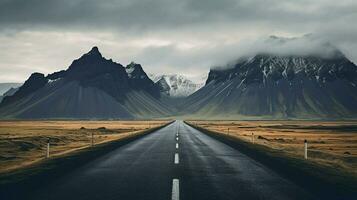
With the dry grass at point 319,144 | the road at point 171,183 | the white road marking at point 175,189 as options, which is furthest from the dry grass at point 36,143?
the dry grass at point 319,144

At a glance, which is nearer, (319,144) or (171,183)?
(171,183)

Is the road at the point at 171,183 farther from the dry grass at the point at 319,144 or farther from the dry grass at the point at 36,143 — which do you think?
the dry grass at the point at 319,144

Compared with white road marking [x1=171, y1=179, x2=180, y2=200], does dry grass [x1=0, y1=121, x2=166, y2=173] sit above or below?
below

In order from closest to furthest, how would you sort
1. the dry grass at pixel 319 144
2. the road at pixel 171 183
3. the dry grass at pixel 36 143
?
the road at pixel 171 183, the dry grass at pixel 319 144, the dry grass at pixel 36 143

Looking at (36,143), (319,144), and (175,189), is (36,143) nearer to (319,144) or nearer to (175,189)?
(319,144)

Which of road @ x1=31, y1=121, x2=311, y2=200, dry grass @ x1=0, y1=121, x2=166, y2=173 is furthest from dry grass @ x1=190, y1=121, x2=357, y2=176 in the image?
dry grass @ x1=0, y1=121, x2=166, y2=173

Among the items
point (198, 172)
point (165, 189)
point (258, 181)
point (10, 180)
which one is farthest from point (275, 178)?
point (10, 180)

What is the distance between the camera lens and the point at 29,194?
1088 centimetres

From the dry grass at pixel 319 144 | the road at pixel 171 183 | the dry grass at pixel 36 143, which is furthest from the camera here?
the dry grass at pixel 36 143

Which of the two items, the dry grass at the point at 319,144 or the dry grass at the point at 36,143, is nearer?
the dry grass at the point at 319,144

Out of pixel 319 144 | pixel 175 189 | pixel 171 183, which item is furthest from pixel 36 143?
pixel 175 189

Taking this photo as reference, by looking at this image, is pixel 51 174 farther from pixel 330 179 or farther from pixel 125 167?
pixel 330 179

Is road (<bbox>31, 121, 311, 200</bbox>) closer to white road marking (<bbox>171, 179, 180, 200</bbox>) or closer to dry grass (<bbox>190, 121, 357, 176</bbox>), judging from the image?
white road marking (<bbox>171, 179, 180, 200</bbox>)

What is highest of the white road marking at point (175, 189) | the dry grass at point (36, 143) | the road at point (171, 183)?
the white road marking at point (175, 189)
